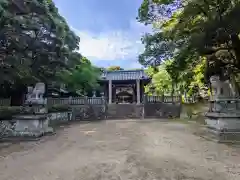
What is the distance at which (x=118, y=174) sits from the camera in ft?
15.4

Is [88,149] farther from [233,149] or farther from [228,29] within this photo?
[228,29]

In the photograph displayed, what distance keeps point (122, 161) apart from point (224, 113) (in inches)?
195

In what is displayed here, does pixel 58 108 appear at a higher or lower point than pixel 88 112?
higher

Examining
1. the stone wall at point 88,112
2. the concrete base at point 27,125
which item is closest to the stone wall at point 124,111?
the stone wall at point 88,112

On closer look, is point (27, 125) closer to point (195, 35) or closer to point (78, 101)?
point (195, 35)

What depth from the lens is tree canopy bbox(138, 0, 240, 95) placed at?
8406 mm

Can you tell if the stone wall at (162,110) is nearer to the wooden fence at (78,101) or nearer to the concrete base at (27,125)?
the wooden fence at (78,101)

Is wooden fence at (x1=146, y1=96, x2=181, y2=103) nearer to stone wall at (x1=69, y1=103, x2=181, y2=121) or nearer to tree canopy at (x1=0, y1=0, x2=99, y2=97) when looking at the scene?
stone wall at (x1=69, y1=103, x2=181, y2=121)

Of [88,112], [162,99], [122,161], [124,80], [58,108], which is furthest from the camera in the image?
Answer: [124,80]

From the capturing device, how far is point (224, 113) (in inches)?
346

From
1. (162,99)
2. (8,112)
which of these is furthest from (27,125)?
(162,99)

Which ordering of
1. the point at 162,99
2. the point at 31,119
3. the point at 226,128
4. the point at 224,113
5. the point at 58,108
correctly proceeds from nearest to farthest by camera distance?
the point at 226,128 < the point at 224,113 < the point at 31,119 < the point at 58,108 < the point at 162,99

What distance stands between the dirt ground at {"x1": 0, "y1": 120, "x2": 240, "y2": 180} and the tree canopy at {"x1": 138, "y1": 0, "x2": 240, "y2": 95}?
367 centimetres

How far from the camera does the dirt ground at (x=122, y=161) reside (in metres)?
4.67
